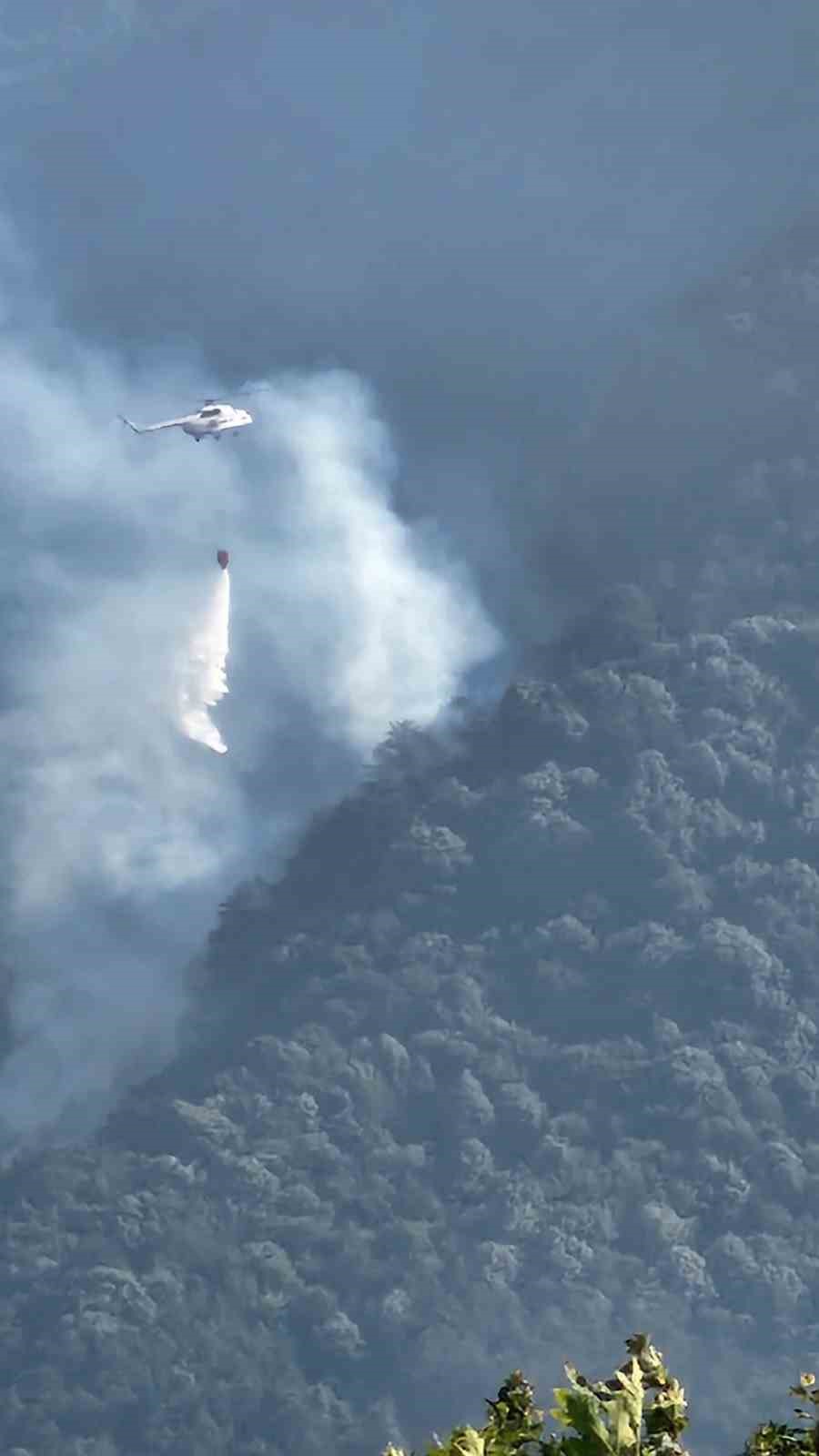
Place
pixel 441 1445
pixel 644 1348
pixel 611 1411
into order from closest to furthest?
1. pixel 611 1411
2. pixel 441 1445
3. pixel 644 1348

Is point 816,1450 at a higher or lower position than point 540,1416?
lower

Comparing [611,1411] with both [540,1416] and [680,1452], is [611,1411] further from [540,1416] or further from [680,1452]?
[540,1416]

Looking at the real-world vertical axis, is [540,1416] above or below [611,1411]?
above

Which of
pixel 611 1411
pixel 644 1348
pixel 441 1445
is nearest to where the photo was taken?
pixel 611 1411

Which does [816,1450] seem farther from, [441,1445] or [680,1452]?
[441,1445]

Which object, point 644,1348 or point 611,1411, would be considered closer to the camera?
point 611,1411

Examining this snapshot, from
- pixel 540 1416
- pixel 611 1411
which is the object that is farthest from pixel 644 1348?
pixel 611 1411

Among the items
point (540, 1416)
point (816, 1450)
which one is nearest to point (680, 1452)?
point (816, 1450)

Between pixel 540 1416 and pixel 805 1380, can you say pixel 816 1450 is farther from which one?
pixel 540 1416

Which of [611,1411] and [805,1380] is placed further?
[805,1380]
